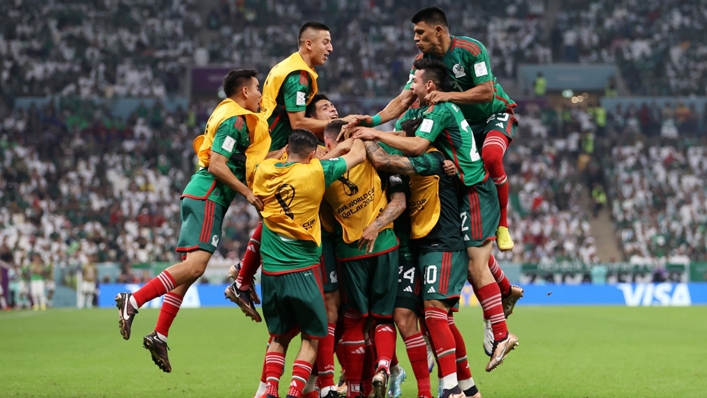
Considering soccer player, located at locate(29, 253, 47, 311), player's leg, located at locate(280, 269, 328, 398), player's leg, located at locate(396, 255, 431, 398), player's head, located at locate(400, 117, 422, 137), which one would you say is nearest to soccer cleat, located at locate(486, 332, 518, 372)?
player's leg, located at locate(396, 255, 431, 398)

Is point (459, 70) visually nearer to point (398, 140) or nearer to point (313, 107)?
point (398, 140)

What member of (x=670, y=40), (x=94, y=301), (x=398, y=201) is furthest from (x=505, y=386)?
(x=670, y=40)

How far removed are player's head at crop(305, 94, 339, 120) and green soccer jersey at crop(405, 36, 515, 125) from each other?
0.92m

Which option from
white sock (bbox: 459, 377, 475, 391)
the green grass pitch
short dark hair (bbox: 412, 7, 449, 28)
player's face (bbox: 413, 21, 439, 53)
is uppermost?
short dark hair (bbox: 412, 7, 449, 28)

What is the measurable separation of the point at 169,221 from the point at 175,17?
43.1 feet

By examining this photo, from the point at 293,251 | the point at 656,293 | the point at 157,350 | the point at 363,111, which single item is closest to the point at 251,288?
the point at 157,350

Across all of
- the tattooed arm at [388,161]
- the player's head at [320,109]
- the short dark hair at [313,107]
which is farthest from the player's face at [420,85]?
the short dark hair at [313,107]

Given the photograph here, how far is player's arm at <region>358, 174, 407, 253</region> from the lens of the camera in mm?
7516

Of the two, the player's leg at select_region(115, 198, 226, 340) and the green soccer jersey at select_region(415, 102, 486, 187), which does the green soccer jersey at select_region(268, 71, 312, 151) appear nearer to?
the player's leg at select_region(115, 198, 226, 340)

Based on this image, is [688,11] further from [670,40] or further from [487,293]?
[487,293]

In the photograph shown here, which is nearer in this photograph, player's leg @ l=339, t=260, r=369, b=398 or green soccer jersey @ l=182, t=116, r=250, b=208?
player's leg @ l=339, t=260, r=369, b=398

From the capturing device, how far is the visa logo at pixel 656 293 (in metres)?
25.9

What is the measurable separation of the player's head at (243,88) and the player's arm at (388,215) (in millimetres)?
1654

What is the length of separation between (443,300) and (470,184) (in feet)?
3.69
